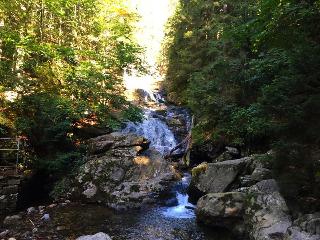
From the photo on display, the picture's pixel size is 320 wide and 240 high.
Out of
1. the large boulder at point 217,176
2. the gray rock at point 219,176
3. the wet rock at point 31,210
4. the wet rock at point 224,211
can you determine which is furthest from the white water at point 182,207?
the wet rock at point 31,210

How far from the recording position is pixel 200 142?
16422 millimetres

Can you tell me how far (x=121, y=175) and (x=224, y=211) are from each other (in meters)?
5.41

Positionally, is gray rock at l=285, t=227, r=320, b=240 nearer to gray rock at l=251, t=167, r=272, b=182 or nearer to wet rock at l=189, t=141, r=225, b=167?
gray rock at l=251, t=167, r=272, b=182

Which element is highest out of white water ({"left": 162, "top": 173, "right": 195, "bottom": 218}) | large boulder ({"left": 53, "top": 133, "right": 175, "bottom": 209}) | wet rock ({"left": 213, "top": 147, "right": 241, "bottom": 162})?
wet rock ({"left": 213, "top": 147, "right": 241, "bottom": 162})

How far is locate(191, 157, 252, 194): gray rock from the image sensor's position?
1150 cm

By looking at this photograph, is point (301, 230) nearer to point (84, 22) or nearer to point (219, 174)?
point (219, 174)

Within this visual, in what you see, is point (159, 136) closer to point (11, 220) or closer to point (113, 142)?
point (113, 142)

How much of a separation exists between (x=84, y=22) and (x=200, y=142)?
419 inches

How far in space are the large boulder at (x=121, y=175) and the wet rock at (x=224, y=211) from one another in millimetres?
3180

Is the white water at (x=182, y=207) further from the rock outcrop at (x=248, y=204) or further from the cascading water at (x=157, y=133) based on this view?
the cascading water at (x=157, y=133)

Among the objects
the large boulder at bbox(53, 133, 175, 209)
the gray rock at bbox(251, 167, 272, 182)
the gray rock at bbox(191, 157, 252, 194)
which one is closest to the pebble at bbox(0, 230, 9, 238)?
the large boulder at bbox(53, 133, 175, 209)

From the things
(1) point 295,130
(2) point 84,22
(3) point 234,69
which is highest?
(2) point 84,22

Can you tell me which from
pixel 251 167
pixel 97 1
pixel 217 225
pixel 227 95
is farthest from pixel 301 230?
pixel 97 1

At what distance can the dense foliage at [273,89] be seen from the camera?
7602 millimetres
